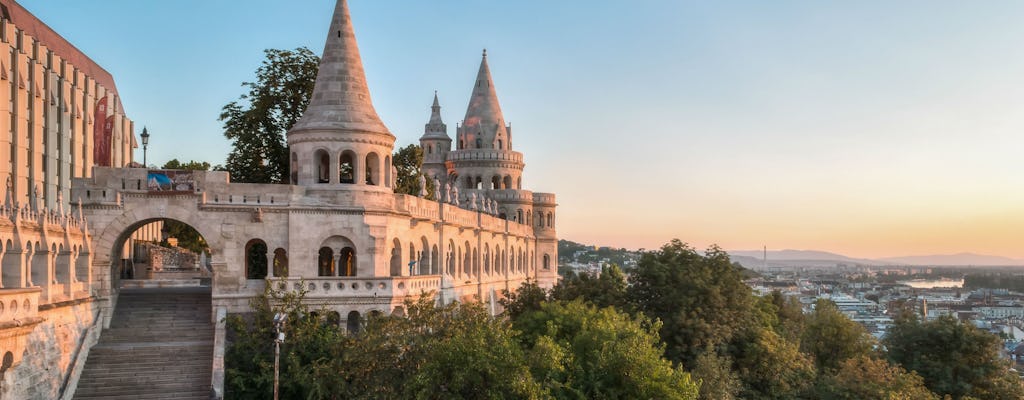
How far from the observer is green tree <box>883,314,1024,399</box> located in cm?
4812

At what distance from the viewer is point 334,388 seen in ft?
94.8

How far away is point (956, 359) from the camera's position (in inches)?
1949

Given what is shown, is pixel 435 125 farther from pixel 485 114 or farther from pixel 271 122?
pixel 271 122

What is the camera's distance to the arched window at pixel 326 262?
128 feet

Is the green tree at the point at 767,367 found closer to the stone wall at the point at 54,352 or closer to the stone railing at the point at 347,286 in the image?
the stone railing at the point at 347,286

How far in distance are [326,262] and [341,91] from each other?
7.03 meters

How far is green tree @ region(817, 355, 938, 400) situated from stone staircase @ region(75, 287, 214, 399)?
88.0 feet

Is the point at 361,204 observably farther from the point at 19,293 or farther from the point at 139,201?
the point at 19,293

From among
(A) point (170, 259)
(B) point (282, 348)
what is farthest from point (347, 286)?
(A) point (170, 259)

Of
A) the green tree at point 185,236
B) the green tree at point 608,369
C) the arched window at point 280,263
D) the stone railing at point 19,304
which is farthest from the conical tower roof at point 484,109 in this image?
the stone railing at point 19,304

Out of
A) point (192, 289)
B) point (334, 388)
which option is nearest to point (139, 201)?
point (192, 289)

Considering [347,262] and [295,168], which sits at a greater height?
[295,168]

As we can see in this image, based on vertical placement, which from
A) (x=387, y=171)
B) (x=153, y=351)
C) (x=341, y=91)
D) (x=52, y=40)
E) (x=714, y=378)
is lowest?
(x=714, y=378)

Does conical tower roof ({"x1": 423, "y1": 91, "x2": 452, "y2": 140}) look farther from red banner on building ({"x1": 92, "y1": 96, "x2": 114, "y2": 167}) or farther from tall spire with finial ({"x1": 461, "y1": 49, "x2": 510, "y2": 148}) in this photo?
red banner on building ({"x1": 92, "y1": 96, "x2": 114, "y2": 167})
